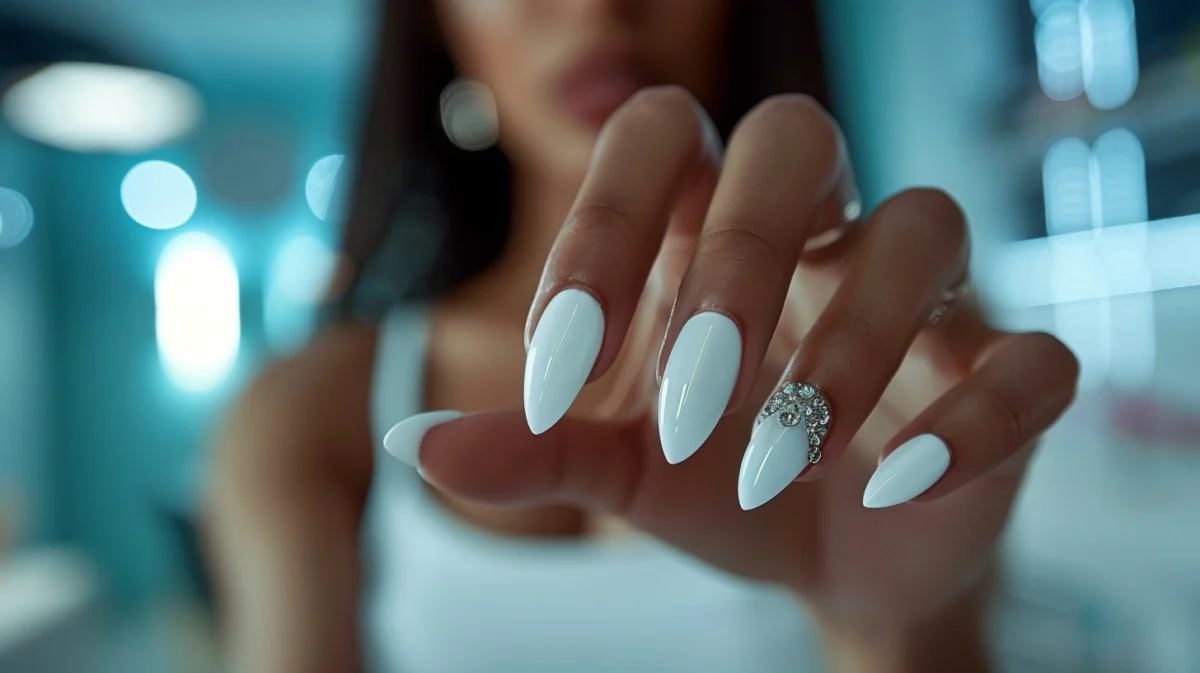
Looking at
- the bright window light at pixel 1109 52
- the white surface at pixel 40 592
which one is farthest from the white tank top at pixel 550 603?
the white surface at pixel 40 592

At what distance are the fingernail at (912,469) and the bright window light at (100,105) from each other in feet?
3.51

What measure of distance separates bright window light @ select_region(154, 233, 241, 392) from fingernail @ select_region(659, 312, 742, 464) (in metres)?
1.55

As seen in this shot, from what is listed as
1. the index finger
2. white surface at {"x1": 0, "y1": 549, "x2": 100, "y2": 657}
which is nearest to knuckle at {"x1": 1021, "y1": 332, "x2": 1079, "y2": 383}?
the index finger

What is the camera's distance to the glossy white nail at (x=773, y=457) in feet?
0.54

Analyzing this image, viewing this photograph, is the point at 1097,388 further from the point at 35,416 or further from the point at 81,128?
the point at 35,416

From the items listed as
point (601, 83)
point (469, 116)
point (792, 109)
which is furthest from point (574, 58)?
point (792, 109)

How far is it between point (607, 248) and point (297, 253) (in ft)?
5.38

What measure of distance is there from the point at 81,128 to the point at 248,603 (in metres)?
1.03

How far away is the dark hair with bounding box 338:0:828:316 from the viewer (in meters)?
0.56

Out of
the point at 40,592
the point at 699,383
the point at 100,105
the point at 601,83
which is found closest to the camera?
the point at 699,383

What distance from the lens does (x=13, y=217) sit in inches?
57.4

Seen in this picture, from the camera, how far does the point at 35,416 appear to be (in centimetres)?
144

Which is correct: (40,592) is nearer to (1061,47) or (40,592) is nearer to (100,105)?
(100,105)

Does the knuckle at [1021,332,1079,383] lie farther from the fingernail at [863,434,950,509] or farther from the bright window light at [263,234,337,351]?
the bright window light at [263,234,337,351]
